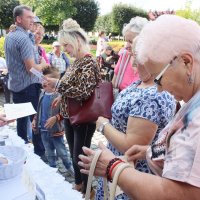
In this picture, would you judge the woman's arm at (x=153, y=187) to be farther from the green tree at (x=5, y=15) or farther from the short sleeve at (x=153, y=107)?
the green tree at (x=5, y=15)

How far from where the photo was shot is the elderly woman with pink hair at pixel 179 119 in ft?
2.67

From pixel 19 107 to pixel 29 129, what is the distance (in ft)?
6.91

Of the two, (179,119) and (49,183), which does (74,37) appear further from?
(179,119)

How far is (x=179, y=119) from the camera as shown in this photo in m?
0.94

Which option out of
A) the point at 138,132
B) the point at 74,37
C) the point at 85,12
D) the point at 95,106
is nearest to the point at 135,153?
the point at 138,132

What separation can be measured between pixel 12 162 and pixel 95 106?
4.10 feet

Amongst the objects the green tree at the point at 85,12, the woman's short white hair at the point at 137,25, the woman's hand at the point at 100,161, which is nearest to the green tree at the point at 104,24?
the green tree at the point at 85,12

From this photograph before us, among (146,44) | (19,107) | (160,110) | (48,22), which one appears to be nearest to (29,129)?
(19,107)

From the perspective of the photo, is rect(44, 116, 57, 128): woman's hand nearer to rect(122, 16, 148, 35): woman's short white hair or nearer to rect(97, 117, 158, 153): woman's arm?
rect(122, 16, 148, 35): woman's short white hair

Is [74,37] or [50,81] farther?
[50,81]

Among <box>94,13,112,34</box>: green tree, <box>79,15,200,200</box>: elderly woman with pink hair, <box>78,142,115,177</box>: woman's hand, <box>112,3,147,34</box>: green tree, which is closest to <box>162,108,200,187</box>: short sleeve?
<box>79,15,200,200</box>: elderly woman with pink hair

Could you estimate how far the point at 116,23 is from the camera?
35.9 meters

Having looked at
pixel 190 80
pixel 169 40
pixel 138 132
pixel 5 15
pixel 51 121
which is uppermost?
pixel 169 40

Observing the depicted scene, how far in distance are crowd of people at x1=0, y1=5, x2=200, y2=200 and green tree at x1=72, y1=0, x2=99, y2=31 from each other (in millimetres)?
30921
